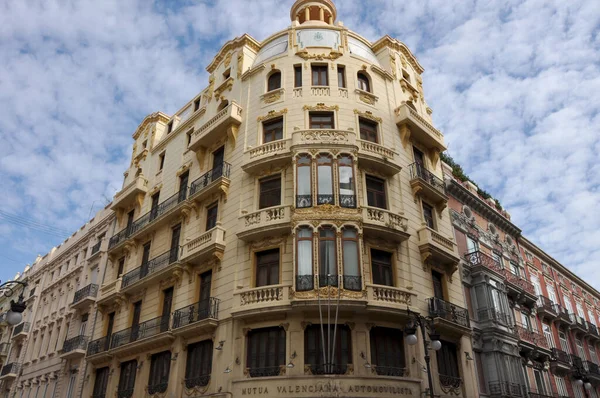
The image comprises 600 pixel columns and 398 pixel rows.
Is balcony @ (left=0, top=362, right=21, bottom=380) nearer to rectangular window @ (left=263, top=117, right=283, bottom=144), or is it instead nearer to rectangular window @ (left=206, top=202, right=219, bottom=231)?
rectangular window @ (left=206, top=202, right=219, bottom=231)

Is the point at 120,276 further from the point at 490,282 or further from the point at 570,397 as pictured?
the point at 570,397

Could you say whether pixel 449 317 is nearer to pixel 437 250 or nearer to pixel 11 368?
pixel 437 250

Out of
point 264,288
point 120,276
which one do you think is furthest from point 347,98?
point 120,276

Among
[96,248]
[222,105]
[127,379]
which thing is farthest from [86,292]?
[222,105]

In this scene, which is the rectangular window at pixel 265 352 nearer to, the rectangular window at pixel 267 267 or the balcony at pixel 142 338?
the rectangular window at pixel 267 267

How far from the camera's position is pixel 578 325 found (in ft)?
118

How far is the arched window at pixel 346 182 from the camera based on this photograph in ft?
69.5

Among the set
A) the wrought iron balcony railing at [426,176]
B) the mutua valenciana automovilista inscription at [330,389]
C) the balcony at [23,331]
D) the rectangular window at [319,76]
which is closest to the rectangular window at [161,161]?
the rectangular window at [319,76]

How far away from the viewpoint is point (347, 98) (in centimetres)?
2534

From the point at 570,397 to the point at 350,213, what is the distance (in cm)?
2188

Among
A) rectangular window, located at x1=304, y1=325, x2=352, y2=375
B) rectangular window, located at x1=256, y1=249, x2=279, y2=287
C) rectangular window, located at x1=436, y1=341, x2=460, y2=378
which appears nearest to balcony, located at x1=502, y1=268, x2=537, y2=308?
rectangular window, located at x1=436, y1=341, x2=460, y2=378

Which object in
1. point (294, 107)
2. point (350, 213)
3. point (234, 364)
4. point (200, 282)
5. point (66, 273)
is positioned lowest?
point (234, 364)

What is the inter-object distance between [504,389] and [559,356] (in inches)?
413

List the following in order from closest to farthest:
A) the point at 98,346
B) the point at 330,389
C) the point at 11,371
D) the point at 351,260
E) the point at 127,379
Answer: the point at 330,389, the point at 351,260, the point at 127,379, the point at 98,346, the point at 11,371
